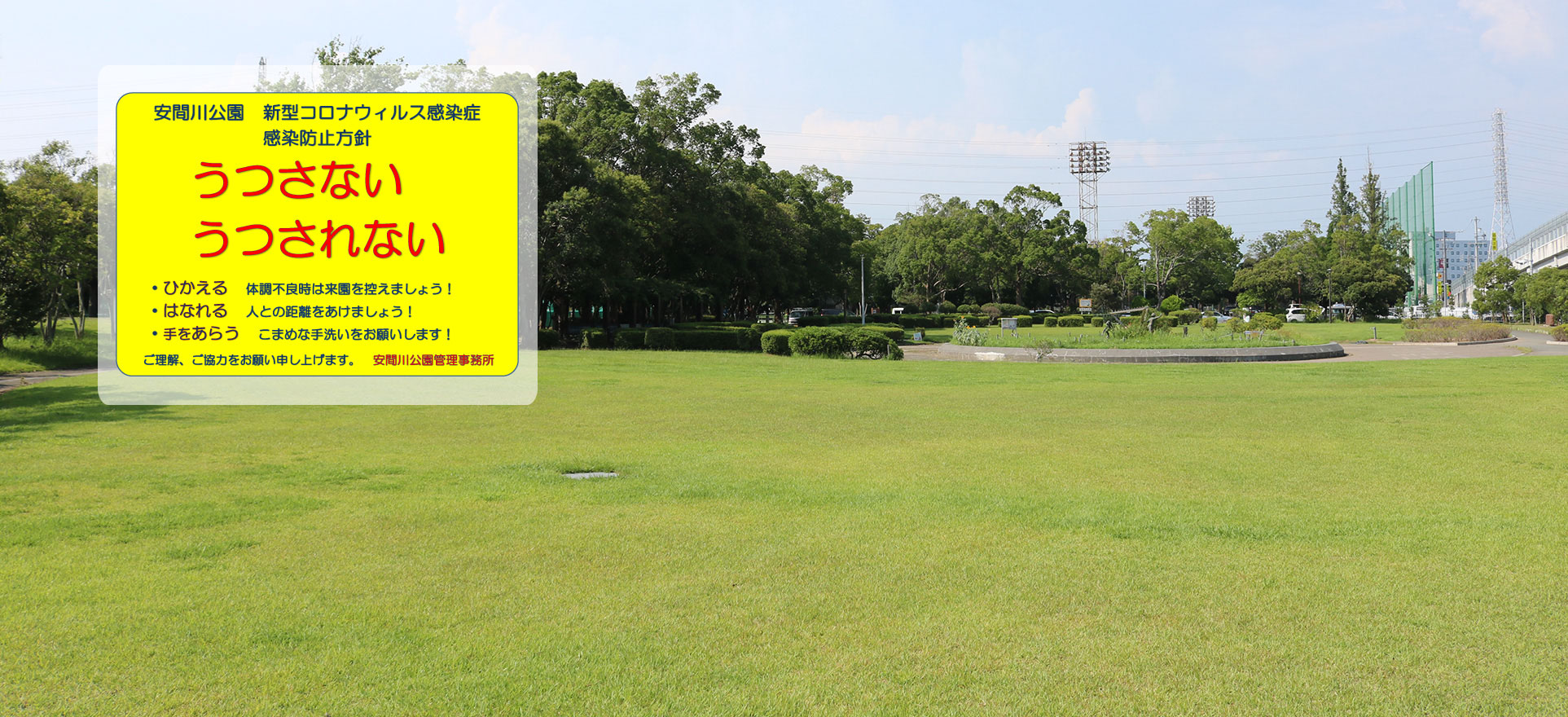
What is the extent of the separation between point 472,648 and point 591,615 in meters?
0.64

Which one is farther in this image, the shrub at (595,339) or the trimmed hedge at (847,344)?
the shrub at (595,339)

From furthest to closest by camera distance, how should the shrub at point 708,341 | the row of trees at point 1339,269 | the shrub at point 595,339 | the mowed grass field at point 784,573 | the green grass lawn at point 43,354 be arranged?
the row of trees at point 1339,269, the shrub at point 595,339, the shrub at point 708,341, the green grass lawn at point 43,354, the mowed grass field at point 784,573

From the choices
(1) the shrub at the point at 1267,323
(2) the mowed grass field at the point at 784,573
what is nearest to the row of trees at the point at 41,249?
(2) the mowed grass field at the point at 784,573

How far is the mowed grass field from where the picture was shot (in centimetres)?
391

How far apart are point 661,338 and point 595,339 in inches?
111

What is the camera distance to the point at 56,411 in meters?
13.7

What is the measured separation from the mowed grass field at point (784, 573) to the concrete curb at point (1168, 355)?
16100 millimetres

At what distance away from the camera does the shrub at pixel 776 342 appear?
30641mm

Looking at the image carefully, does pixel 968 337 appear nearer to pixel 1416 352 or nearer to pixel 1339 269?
pixel 1416 352

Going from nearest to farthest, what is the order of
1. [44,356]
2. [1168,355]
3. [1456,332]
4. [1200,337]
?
[44,356] → [1168,355] → [1200,337] → [1456,332]

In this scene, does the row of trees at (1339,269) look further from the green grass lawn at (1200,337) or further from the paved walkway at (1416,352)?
the paved walkway at (1416,352)

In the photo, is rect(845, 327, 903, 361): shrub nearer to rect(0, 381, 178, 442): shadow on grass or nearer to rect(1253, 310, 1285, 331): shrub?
rect(0, 381, 178, 442): shadow on grass

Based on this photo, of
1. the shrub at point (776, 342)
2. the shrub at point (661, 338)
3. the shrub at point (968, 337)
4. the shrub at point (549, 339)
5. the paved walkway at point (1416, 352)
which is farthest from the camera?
the shrub at point (549, 339)

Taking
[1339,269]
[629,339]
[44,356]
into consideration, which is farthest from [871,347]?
[1339,269]
